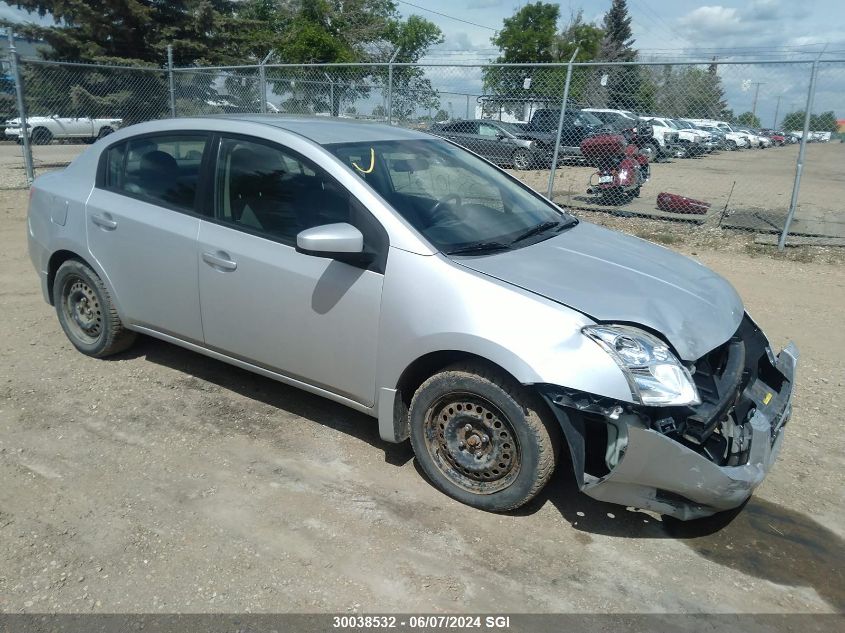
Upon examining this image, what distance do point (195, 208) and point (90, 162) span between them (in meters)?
1.20

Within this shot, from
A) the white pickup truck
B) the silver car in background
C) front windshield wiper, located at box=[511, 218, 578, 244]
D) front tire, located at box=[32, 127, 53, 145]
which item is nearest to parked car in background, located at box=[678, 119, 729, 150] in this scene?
front windshield wiper, located at box=[511, 218, 578, 244]

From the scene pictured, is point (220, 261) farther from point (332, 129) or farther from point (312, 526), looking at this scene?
point (312, 526)

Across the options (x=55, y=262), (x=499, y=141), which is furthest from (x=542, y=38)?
(x=55, y=262)

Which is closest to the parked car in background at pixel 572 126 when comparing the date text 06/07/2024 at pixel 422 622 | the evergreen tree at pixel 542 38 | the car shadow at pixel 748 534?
the car shadow at pixel 748 534

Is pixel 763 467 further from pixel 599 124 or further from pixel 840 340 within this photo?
pixel 599 124

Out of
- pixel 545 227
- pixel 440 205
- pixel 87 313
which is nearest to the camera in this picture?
pixel 440 205

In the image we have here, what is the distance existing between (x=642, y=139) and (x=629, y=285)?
34.3ft

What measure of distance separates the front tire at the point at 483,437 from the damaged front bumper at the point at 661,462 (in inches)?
6.1

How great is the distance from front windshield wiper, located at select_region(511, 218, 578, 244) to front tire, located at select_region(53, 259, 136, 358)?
2762 mm

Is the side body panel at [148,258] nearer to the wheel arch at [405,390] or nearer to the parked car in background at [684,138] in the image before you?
the wheel arch at [405,390]

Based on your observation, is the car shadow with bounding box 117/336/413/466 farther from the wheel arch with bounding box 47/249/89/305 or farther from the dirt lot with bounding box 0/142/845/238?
the dirt lot with bounding box 0/142/845/238

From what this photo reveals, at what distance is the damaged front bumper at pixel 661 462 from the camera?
2.76m

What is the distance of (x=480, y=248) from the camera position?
11.3 feet

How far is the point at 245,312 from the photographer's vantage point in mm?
3789
